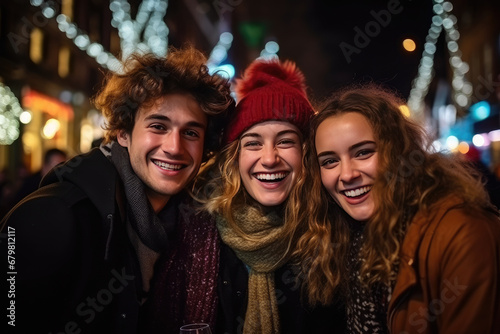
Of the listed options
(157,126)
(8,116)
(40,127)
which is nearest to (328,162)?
(157,126)

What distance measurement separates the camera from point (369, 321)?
2686 millimetres

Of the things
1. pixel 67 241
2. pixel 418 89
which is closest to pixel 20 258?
pixel 67 241

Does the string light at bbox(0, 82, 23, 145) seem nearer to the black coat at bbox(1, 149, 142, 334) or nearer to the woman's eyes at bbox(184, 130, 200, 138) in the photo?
the woman's eyes at bbox(184, 130, 200, 138)

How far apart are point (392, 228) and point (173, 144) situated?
5.39 feet

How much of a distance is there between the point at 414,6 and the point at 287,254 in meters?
6.97

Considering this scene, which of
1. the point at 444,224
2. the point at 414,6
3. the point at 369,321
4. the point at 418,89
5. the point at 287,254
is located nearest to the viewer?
the point at 444,224

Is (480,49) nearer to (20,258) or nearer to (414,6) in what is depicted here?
(414,6)

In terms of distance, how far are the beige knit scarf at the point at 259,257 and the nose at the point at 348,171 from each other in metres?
0.88

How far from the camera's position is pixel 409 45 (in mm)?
6809

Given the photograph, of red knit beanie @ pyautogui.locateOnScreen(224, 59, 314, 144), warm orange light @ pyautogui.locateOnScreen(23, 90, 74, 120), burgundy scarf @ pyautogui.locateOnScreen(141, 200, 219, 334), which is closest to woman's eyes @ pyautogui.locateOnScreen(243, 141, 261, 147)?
red knit beanie @ pyautogui.locateOnScreen(224, 59, 314, 144)

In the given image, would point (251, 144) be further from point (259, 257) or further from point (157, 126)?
point (259, 257)

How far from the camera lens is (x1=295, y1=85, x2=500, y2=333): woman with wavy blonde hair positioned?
2174 millimetres

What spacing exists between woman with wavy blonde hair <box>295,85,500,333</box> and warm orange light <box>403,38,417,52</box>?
3913 mm

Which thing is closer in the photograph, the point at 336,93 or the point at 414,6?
the point at 336,93
